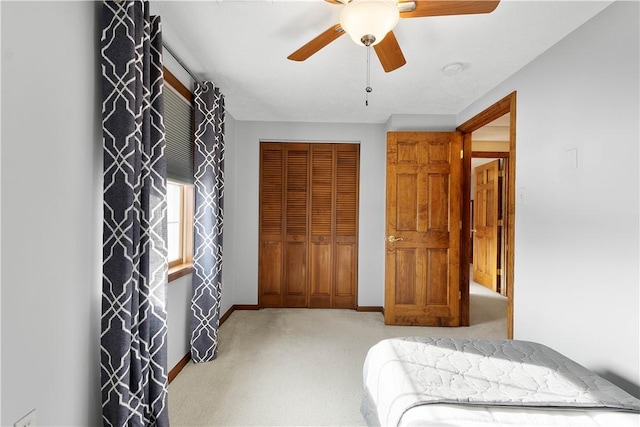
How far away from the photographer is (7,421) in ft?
3.56

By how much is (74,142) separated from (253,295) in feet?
10.1

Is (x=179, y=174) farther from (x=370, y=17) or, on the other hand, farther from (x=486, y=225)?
(x=486, y=225)

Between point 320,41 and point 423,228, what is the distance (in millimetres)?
2470

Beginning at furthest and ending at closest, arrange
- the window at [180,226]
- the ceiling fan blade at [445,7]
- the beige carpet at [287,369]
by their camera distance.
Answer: the window at [180,226] < the beige carpet at [287,369] < the ceiling fan blade at [445,7]

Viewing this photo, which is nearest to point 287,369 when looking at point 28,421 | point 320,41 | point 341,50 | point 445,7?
point 28,421

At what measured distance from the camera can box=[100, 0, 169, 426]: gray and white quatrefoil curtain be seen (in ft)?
4.91

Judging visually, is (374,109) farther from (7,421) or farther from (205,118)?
(7,421)

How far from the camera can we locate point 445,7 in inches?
55.0

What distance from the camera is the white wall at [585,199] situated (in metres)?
1.62

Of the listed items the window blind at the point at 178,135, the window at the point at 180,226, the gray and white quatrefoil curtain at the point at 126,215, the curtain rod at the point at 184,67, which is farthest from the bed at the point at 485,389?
the curtain rod at the point at 184,67

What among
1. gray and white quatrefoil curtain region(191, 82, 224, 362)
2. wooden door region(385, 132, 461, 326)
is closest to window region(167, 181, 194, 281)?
gray and white quatrefoil curtain region(191, 82, 224, 362)

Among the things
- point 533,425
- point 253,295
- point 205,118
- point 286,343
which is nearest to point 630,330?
point 533,425

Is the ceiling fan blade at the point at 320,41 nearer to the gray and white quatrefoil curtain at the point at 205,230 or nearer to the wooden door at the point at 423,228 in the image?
the gray and white quatrefoil curtain at the point at 205,230

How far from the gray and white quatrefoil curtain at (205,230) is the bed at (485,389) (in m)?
1.49
